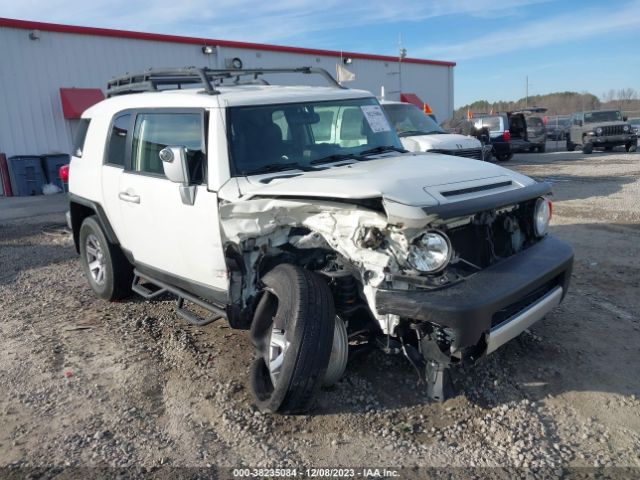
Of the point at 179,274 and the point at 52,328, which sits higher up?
the point at 179,274

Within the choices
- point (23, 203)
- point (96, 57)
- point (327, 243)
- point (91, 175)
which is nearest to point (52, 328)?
point (91, 175)

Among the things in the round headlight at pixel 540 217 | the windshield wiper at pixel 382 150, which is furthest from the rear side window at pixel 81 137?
the round headlight at pixel 540 217

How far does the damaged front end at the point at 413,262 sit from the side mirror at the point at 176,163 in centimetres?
39

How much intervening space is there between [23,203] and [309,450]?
42.0ft

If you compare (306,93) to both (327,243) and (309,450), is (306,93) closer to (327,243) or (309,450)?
(327,243)

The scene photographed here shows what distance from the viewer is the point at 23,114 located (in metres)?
15.5

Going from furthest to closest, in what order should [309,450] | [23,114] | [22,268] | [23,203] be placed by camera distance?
[23,114] → [23,203] → [22,268] → [309,450]

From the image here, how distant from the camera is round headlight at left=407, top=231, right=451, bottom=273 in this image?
2982 mm

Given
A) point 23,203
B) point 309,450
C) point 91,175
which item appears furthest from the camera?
point 23,203

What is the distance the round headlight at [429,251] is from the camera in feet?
9.78

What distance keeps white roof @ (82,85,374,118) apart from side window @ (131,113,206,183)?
11cm

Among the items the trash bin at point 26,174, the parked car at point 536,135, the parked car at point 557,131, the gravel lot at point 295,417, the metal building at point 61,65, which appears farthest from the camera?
the parked car at point 557,131

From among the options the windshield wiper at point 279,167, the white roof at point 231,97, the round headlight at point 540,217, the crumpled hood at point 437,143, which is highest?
the white roof at point 231,97

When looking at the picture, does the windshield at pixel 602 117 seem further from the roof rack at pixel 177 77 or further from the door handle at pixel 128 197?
the door handle at pixel 128 197
